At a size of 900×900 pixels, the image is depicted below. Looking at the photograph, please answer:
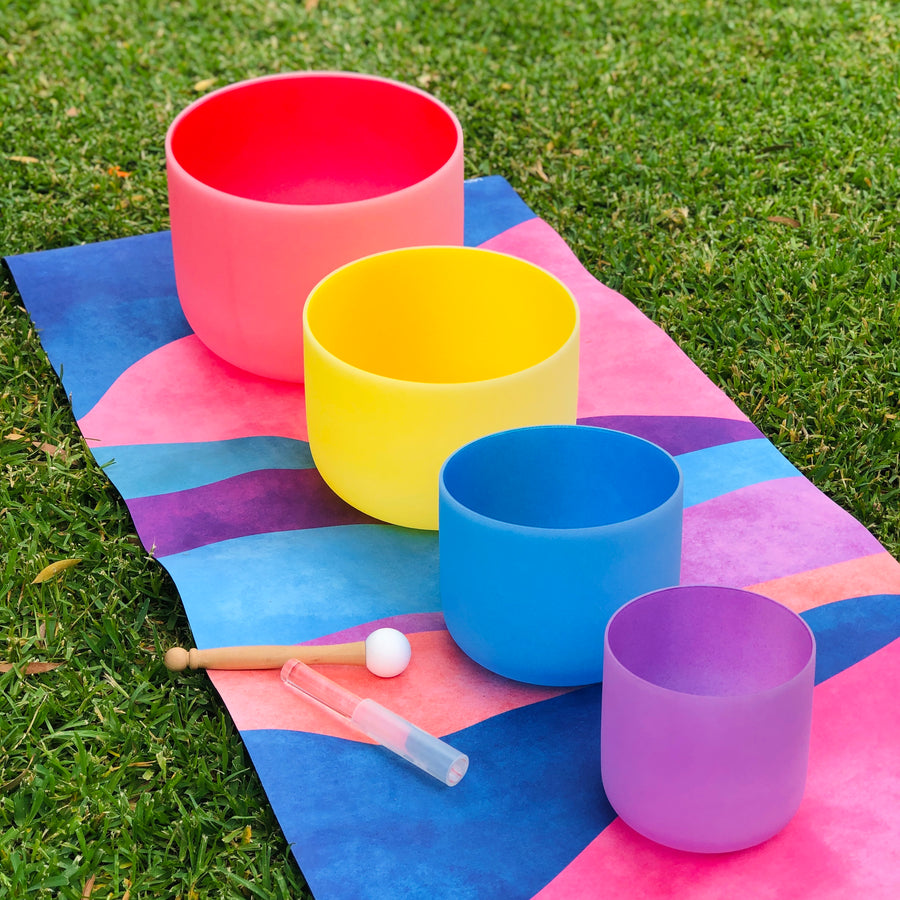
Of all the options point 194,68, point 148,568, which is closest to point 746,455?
point 148,568

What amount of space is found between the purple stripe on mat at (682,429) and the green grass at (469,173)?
75 millimetres

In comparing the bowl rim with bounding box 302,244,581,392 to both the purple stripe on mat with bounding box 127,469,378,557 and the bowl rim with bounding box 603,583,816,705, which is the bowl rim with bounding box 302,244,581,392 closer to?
the purple stripe on mat with bounding box 127,469,378,557

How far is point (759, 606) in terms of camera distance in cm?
147

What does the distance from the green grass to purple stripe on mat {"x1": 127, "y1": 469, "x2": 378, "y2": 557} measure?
1.8 inches

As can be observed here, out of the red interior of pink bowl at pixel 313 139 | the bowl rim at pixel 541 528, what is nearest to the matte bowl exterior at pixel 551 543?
the bowl rim at pixel 541 528

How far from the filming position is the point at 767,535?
6.14 feet

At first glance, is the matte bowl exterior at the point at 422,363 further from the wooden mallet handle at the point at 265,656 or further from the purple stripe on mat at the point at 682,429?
the wooden mallet handle at the point at 265,656

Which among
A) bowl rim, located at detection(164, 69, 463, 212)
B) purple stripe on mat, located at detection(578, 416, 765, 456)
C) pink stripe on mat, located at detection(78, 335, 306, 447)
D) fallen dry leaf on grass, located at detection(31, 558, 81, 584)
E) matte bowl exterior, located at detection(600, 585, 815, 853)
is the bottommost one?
pink stripe on mat, located at detection(78, 335, 306, 447)

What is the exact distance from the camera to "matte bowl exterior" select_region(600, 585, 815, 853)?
130 cm

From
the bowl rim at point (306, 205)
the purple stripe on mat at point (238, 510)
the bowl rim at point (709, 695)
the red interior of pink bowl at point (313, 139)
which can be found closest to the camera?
the bowl rim at point (709, 695)

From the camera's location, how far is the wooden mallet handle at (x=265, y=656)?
165cm

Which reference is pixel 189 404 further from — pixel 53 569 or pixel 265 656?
pixel 265 656

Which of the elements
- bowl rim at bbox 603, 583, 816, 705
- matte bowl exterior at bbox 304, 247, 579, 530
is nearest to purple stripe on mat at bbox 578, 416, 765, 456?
matte bowl exterior at bbox 304, 247, 579, 530

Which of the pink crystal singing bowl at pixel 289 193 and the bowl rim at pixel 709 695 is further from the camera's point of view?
the pink crystal singing bowl at pixel 289 193
